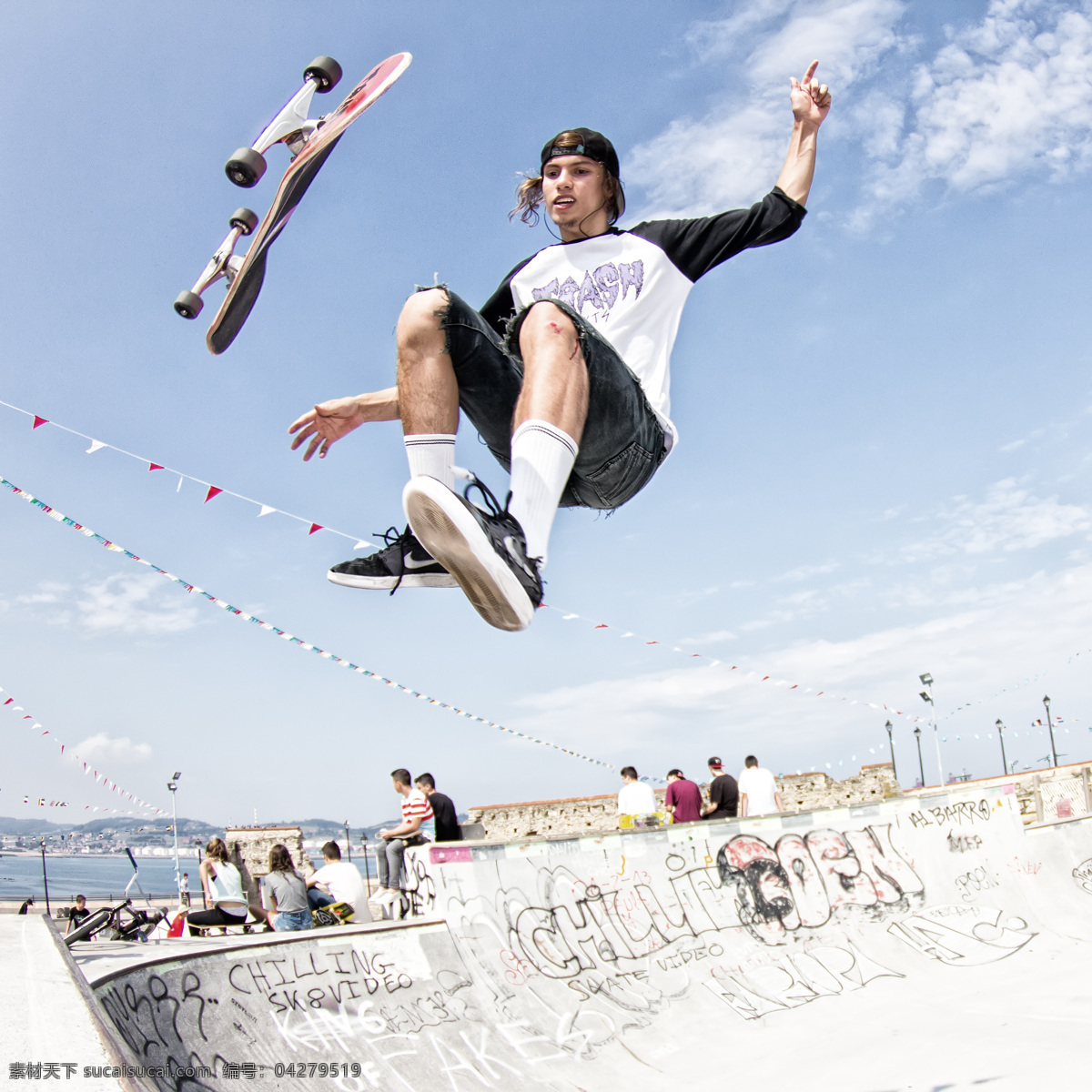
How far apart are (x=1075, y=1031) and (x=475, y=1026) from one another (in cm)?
401

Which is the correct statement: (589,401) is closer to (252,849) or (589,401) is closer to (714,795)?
(714,795)

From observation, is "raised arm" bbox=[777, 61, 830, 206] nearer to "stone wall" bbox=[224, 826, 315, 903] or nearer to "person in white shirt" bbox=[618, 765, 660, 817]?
"person in white shirt" bbox=[618, 765, 660, 817]

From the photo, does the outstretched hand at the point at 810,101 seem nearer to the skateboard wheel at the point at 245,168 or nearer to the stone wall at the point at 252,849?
the skateboard wheel at the point at 245,168

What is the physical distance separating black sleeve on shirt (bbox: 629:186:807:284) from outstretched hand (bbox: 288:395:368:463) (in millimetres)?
1026

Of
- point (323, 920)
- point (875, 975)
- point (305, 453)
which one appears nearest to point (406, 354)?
point (305, 453)

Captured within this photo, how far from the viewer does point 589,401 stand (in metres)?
2.19

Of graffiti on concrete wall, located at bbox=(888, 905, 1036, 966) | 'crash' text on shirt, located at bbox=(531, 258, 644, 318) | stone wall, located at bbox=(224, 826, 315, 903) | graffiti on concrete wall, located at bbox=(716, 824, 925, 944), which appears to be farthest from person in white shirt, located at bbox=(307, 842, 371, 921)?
stone wall, located at bbox=(224, 826, 315, 903)

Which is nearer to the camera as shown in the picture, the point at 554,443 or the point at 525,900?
the point at 554,443

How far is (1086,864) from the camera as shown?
1007 centimetres

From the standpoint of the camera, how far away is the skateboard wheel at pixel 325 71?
97.8 inches

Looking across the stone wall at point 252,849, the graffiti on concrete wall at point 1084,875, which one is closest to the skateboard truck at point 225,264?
the graffiti on concrete wall at point 1084,875

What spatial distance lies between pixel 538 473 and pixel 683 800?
824cm

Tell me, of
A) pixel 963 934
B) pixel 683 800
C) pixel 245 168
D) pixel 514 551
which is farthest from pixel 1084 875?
pixel 245 168

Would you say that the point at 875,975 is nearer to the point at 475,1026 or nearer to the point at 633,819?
the point at 633,819
